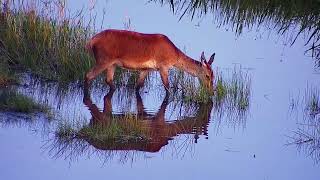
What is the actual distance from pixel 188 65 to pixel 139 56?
34.7 inches

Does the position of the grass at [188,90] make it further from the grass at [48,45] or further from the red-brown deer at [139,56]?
the grass at [48,45]

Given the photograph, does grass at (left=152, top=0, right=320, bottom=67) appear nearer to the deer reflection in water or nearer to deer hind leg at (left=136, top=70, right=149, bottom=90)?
deer hind leg at (left=136, top=70, right=149, bottom=90)

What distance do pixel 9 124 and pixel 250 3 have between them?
23.9 ft

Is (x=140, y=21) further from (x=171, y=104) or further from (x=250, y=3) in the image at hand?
(x=171, y=104)

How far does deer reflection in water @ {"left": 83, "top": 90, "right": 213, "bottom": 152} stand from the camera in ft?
32.3

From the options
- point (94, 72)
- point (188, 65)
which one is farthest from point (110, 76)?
point (188, 65)

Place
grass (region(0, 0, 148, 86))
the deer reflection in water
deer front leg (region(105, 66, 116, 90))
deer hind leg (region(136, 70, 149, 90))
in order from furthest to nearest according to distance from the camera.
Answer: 1. grass (region(0, 0, 148, 86))
2. deer hind leg (region(136, 70, 149, 90))
3. deer front leg (region(105, 66, 116, 90))
4. the deer reflection in water

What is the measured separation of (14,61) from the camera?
13.7 meters

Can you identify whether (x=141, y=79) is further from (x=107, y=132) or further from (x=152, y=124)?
(x=107, y=132)

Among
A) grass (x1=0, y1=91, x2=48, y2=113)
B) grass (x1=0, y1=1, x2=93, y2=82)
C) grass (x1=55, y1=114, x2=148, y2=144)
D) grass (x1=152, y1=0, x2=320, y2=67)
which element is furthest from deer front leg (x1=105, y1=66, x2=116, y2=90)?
grass (x1=55, y1=114, x2=148, y2=144)

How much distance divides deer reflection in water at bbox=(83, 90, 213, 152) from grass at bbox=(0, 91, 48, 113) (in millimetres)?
726

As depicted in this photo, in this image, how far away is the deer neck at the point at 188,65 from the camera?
13462 mm

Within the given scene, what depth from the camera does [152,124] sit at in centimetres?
1095

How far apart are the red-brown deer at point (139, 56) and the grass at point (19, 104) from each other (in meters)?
1.83
